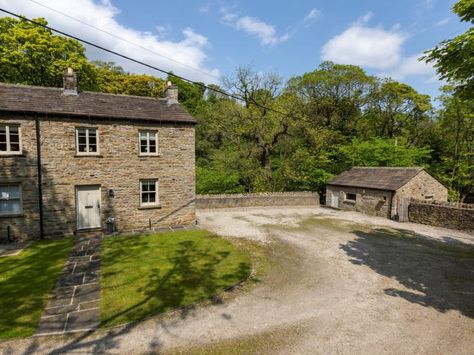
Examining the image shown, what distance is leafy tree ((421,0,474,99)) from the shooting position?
7.71 metres

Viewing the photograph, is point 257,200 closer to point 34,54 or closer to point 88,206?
point 88,206

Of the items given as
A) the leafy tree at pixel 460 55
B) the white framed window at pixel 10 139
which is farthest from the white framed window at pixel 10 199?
the leafy tree at pixel 460 55

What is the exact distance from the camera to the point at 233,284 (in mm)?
9008

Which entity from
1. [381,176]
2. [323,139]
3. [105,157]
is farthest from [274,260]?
[323,139]

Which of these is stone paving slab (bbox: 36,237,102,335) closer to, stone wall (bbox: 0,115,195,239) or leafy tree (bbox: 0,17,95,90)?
stone wall (bbox: 0,115,195,239)

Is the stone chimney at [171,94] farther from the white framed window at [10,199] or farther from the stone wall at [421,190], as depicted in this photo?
the stone wall at [421,190]

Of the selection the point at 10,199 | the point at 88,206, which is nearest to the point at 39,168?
the point at 10,199

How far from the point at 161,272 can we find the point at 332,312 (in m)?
6.13

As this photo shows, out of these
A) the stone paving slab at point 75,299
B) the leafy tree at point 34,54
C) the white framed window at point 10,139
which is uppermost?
the leafy tree at point 34,54

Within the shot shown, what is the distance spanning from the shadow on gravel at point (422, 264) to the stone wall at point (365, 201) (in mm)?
4624

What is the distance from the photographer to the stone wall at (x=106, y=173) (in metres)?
13.5

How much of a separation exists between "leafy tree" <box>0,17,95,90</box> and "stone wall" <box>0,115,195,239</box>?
65.8 ft

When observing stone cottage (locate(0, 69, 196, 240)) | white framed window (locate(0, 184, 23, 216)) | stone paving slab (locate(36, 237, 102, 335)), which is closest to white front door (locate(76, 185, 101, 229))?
stone cottage (locate(0, 69, 196, 240))

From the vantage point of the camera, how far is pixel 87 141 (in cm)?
1459
